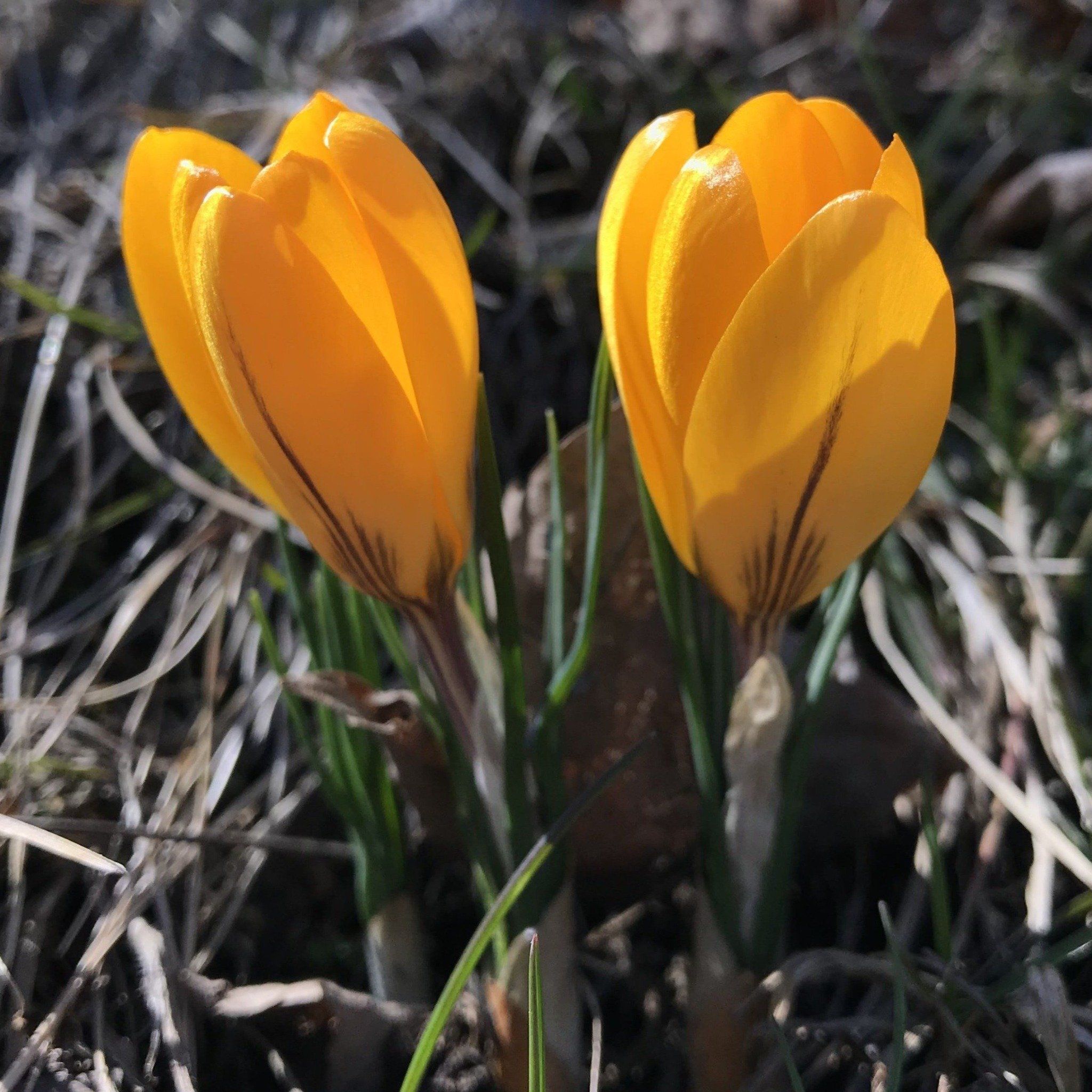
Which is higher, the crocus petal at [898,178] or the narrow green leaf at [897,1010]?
the crocus petal at [898,178]

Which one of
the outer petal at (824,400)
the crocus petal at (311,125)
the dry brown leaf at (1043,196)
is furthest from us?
the dry brown leaf at (1043,196)

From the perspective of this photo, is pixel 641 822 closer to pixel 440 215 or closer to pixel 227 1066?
pixel 227 1066

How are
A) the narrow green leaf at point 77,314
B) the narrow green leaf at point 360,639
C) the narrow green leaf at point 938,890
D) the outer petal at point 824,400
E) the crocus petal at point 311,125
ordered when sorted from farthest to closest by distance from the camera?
the narrow green leaf at point 77,314 < the narrow green leaf at point 360,639 < the narrow green leaf at point 938,890 < the crocus petal at point 311,125 < the outer petal at point 824,400

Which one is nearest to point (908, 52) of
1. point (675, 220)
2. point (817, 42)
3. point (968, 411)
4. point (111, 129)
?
point (817, 42)

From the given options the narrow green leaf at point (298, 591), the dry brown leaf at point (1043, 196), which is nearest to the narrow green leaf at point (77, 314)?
the narrow green leaf at point (298, 591)

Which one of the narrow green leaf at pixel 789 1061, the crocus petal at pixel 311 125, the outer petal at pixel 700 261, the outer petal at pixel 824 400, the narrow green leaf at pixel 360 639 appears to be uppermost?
the crocus petal at pixel 311 125

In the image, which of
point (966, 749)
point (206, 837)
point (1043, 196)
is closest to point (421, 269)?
point (206, 837)

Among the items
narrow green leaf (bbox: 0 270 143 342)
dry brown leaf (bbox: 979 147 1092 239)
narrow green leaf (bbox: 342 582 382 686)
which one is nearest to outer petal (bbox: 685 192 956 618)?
narrow green leaf (bbox: 342 582 382 686)

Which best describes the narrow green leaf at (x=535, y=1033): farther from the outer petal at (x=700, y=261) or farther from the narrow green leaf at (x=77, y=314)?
the narrow green leaf at (x=77, y=314)

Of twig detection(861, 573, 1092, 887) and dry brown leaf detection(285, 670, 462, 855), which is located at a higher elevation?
dry brown leaf detection(285, 670, 462, 855)

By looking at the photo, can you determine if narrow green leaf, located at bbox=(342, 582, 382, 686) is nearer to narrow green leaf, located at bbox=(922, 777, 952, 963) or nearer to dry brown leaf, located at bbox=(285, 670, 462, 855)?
dry brown leaf, located at bbox=(285, 670, 462, 855)

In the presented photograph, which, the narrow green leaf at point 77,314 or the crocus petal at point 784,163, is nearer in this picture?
the crocus petal at point 784,163
